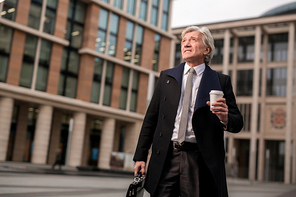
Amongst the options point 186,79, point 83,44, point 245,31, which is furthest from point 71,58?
point 186,79

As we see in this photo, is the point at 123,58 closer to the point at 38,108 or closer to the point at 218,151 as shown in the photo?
the point at 38,108

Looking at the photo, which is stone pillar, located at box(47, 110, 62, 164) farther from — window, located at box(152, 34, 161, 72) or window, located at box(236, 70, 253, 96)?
window, located at box(236, 70, 253, 96)

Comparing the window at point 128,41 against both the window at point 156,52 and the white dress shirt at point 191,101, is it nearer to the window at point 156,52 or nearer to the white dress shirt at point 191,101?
the window at point 156,52

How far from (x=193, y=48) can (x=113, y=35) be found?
3506cm

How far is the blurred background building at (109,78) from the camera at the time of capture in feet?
101

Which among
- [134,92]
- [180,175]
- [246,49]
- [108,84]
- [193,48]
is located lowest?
[180,175]

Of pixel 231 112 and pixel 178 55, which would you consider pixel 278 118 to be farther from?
pixel 231 112

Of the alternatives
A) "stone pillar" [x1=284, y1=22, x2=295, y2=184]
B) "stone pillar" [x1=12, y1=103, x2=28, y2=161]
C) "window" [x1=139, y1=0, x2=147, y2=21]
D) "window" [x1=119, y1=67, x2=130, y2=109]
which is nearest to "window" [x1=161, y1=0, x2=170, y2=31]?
"window" [x1=139, y1=0, x2=147, y2=21]

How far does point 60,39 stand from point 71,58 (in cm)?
248

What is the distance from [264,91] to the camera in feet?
154

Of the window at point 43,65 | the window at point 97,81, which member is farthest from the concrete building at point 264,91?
the window at point 43,65

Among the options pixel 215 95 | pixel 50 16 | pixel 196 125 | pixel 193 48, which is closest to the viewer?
pixel 215 95

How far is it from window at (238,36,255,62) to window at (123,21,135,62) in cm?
1707

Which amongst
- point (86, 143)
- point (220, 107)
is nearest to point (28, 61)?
point (86, 143)
